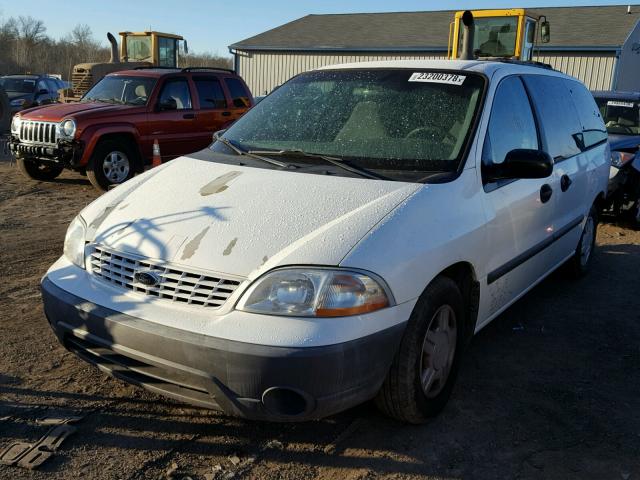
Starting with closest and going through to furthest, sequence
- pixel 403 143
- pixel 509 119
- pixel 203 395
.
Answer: pixel 203 395 < pixel 403 143 < pixel 509 119

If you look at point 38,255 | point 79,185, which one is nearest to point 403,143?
point 38,255

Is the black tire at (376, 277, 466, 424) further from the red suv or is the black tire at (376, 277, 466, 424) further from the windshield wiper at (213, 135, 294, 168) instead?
the red suv

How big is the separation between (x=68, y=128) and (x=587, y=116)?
7.11 m

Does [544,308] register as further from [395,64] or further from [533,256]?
[395,64]

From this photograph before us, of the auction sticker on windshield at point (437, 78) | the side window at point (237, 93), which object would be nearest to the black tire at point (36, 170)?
the side window at point (237, 93)

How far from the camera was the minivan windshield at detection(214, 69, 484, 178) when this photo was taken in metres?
3.36

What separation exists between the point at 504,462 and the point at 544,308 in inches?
93.0

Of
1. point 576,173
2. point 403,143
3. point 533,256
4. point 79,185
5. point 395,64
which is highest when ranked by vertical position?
point 395,64

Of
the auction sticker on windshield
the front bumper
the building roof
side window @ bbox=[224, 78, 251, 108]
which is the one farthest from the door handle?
the building roof

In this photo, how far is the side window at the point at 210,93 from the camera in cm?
1062

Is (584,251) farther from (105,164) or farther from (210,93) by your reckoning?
(210,93)

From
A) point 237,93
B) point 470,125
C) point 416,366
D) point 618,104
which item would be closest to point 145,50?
point 237,93

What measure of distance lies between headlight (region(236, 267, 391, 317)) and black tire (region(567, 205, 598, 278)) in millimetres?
3527

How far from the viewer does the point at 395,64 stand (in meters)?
3.99
